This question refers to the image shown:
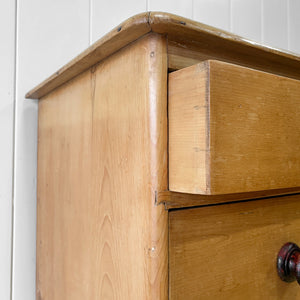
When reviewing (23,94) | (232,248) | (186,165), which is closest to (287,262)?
(232,248)

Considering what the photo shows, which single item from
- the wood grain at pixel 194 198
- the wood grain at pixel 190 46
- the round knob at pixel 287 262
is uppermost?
the wood grain at pixel 190 46

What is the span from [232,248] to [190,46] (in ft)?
0.78

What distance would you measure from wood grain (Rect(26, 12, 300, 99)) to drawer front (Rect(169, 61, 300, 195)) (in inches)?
1.8

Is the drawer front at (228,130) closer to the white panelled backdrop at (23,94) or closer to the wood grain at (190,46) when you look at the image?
the wood grain at (190,46)

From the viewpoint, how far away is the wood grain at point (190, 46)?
1.07ft

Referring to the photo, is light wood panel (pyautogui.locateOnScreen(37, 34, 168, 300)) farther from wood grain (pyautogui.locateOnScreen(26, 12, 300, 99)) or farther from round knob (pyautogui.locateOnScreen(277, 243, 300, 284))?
round knob (pyautogui.locateOnScreen(277, 243, 300, 284))

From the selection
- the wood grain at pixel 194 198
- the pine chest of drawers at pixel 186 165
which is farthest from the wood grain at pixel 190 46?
the wood grain at pixel 194 198

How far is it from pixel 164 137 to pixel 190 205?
80mm

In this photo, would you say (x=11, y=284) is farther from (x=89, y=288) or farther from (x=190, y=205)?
(x=190, y=205)

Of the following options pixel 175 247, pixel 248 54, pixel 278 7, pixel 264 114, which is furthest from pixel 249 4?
pixel 175 247

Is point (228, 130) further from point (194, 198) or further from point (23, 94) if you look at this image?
point (23, 94)

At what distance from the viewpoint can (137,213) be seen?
0.35m

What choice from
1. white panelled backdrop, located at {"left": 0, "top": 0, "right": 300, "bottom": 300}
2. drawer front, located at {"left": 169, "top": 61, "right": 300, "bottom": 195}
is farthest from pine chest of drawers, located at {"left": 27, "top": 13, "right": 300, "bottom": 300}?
white panelled backdrop, located at {"left": 0, "top": 0, "right": 300, "bottom": 300}

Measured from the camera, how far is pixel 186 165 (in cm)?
32
